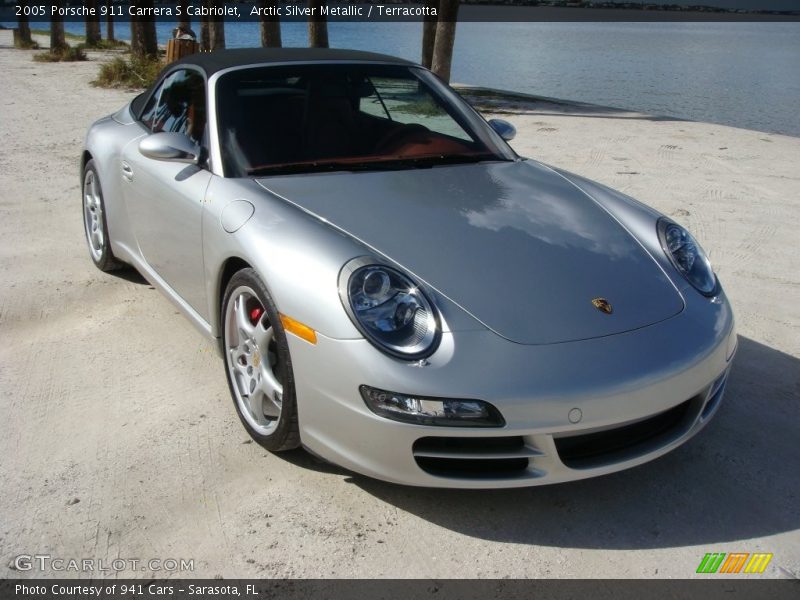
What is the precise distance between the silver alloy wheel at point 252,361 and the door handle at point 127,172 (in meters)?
1.39

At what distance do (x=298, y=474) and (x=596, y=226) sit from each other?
1542mm

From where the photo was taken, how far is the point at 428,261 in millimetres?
2881

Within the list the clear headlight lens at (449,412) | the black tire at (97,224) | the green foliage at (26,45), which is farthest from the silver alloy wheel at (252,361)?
the green foliage at (26,45)

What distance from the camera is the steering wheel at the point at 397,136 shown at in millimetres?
3834

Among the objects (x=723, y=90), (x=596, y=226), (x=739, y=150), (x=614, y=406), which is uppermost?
(x=596, y=226)

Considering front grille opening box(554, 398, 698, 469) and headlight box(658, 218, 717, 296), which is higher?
headlight box(658, 218, 717, 296)

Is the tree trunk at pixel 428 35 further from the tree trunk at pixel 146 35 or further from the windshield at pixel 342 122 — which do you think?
the windshield at pixel 342 122

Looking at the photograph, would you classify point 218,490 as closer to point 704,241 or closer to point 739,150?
point 704,241

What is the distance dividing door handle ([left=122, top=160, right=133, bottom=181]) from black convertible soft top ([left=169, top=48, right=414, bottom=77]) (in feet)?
2.03

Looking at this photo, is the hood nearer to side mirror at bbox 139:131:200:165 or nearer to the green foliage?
side mirror at bbox 139:131:200:165

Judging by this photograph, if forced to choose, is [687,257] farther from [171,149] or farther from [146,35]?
[146,35]

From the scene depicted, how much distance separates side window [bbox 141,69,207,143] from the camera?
386 cm
